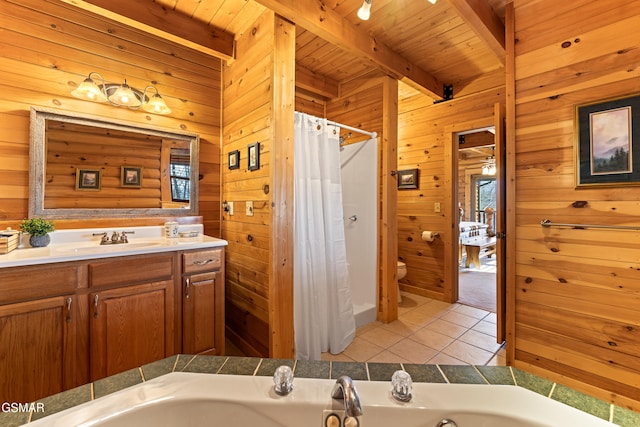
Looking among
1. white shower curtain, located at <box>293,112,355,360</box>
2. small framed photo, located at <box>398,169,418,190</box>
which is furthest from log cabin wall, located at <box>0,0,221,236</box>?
small framed photo, located at <box>398,169,418,190</box>

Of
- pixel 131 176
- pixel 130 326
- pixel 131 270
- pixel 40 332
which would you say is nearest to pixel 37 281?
pixel 40 332

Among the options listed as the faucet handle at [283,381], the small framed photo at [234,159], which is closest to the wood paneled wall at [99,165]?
the small framed photo at [234,159]

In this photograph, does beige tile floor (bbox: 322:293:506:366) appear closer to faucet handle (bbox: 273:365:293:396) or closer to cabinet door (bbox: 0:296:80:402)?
faucet handle (bbox: 273:365:293:396)

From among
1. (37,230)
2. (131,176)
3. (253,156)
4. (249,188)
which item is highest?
(253,156)

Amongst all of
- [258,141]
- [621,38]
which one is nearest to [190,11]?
[258,141]

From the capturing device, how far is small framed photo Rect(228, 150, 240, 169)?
224 centimetres

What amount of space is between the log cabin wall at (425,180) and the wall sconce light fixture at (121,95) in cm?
283

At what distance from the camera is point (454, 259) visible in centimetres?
320

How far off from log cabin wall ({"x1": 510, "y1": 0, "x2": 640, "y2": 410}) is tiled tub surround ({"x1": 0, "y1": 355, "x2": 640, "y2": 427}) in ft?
3.28

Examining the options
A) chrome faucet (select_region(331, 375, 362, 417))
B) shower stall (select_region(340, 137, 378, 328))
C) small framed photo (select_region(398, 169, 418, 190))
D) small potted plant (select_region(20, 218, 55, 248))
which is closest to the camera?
chrome faucet (select_region(331, 375, 362, 417))

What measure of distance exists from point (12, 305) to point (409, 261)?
3615mm

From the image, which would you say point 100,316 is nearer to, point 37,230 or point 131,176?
point 37,230

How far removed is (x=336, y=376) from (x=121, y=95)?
93.5 inches

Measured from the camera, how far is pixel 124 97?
1979 mm
